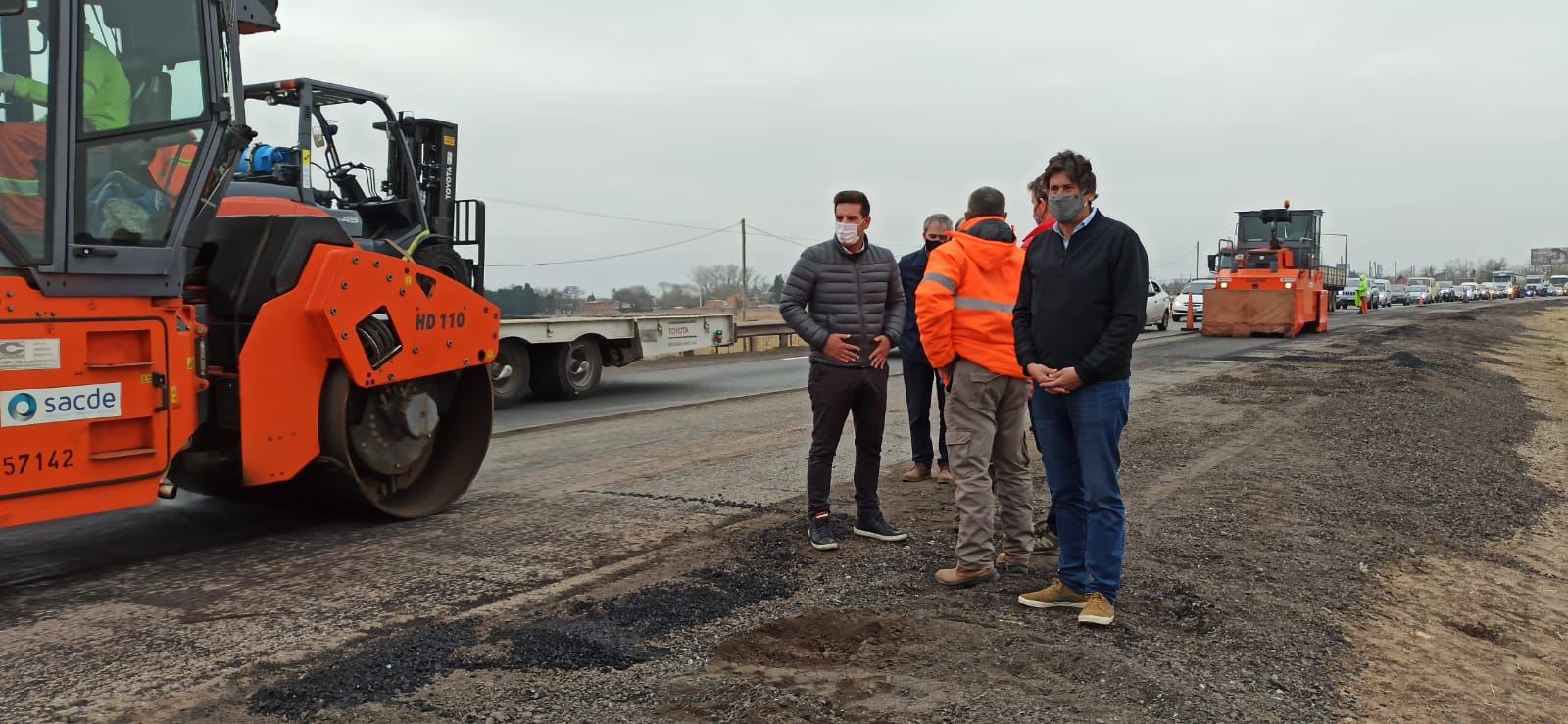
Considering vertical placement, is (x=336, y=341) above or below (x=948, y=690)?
above

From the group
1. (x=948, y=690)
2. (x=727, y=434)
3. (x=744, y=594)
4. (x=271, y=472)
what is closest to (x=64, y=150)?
(x=271, y=472)

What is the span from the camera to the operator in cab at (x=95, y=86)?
450 centimetres

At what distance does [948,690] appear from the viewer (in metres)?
3.65

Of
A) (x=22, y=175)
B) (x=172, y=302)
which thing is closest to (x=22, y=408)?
(x=172, y=302)

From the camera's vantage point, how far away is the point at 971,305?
16.4ft

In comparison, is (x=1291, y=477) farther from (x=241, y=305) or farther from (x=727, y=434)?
(x=241, y=305)

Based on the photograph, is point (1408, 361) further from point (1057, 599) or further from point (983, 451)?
point (1057, 599)

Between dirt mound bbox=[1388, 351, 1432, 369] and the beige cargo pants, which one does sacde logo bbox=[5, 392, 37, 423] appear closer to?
the beige cargo pants

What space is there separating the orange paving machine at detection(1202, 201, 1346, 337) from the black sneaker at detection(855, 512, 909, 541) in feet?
72.1

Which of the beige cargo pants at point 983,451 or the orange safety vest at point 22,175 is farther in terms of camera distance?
the beige cargo pants at point 983,451

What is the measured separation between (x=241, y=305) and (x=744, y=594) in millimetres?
2902

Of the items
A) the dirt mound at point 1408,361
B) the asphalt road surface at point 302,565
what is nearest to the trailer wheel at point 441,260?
the asphalt road surface at point 302,565

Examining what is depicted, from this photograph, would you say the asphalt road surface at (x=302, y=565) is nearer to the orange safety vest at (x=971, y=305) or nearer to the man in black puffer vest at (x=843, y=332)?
the man in black puffer vest at (x=843, y=332)

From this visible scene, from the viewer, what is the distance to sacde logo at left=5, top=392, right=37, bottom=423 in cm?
438
